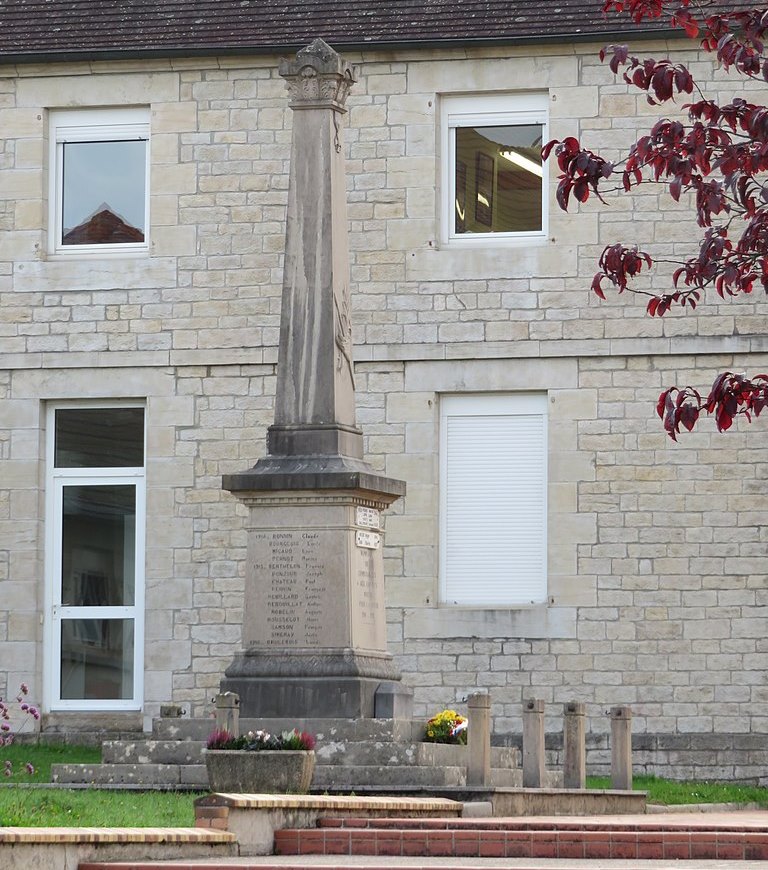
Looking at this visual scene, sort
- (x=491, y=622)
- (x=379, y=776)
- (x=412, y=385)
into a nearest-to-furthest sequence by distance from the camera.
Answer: (x=379, y=776), (x=491, y=622), (x=412, y=385)

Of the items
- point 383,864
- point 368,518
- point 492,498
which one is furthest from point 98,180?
point 383,864

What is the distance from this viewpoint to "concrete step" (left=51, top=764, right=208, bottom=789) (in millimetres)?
13539

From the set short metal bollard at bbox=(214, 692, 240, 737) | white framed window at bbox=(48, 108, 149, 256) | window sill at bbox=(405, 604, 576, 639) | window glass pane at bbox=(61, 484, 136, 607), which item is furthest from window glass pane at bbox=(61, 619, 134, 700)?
short metal bollard at bbox=(214, 692, 240, 737)

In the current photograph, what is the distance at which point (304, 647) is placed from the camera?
46.6 feet

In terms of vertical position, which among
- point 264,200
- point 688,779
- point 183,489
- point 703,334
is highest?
point 264,200

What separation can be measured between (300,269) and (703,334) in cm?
550

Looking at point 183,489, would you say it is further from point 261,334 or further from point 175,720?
point 175,720

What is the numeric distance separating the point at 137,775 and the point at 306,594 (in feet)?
5.60

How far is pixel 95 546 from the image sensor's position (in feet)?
66.4

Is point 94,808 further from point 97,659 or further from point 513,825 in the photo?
point 97,659

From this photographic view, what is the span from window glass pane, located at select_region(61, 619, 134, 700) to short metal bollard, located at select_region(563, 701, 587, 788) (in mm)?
6386

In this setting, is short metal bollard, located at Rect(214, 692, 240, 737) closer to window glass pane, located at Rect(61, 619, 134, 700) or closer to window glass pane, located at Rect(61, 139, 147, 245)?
window glass pane, located at Rect(61, 619, 134, 700)

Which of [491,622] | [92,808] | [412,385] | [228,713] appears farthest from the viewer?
[412,385]

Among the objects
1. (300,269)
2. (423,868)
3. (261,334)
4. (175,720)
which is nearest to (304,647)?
(175,720)
